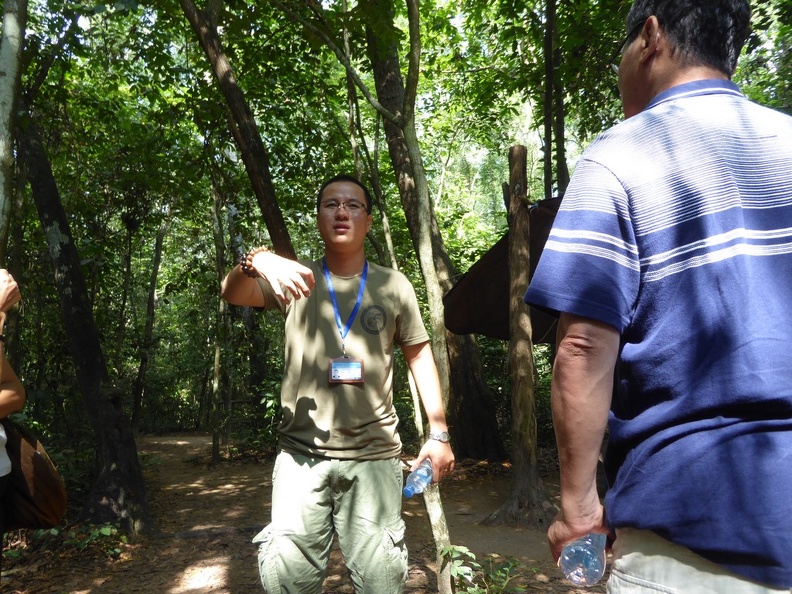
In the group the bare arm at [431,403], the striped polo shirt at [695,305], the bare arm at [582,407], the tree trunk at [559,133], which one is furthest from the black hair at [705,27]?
the tree trunk at [559,133]

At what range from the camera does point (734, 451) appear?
1159 millimetres

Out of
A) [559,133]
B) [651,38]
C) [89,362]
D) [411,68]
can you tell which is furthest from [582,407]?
[559,133]

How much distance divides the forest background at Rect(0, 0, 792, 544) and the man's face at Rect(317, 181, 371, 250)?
77 cm

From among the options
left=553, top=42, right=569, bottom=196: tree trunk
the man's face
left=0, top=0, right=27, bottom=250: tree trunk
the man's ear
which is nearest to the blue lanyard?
the man's face

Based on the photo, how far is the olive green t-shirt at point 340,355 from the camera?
2.58 m

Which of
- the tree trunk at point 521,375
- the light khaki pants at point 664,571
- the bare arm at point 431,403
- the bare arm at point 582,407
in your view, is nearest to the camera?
the light khaki pants at point 664,571

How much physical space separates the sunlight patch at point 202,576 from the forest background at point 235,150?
1.02 metres

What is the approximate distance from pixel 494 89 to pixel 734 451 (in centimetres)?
1038

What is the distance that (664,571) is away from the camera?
1189mm

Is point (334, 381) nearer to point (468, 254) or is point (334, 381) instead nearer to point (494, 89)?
point (494, 89)

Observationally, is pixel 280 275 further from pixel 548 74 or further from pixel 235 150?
Answer: pixel 235 150

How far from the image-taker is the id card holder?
2596 millimetres

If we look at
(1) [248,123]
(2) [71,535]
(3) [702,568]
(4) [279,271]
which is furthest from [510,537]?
(3) [702,568]

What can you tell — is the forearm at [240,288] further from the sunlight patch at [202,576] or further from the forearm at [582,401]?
the sunlight patch at [202,576]
